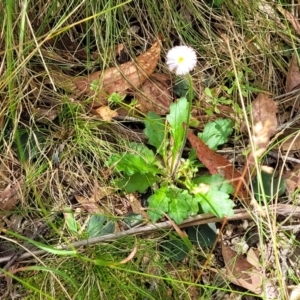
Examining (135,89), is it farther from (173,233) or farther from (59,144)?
(173,233)

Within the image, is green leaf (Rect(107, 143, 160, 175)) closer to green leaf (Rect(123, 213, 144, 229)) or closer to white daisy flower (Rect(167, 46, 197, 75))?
green leaf (Rect(123, 213, 144, 229))

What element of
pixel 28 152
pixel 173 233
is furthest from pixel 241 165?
pixel 28 152

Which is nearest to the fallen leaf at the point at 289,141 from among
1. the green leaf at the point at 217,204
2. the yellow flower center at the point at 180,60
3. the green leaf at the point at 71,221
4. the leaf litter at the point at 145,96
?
the leaf litter at the point at 145,96

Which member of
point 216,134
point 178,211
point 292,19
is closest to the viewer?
point 178,211

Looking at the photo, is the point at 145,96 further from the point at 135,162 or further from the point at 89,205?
the point at 89,205

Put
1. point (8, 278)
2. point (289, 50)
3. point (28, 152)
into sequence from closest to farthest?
point (8, 278), point (28, 152), point (289, 50)

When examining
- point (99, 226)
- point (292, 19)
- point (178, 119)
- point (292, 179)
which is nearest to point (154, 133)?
point (178, 119)

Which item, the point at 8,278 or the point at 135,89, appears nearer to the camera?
the point at 8,278
